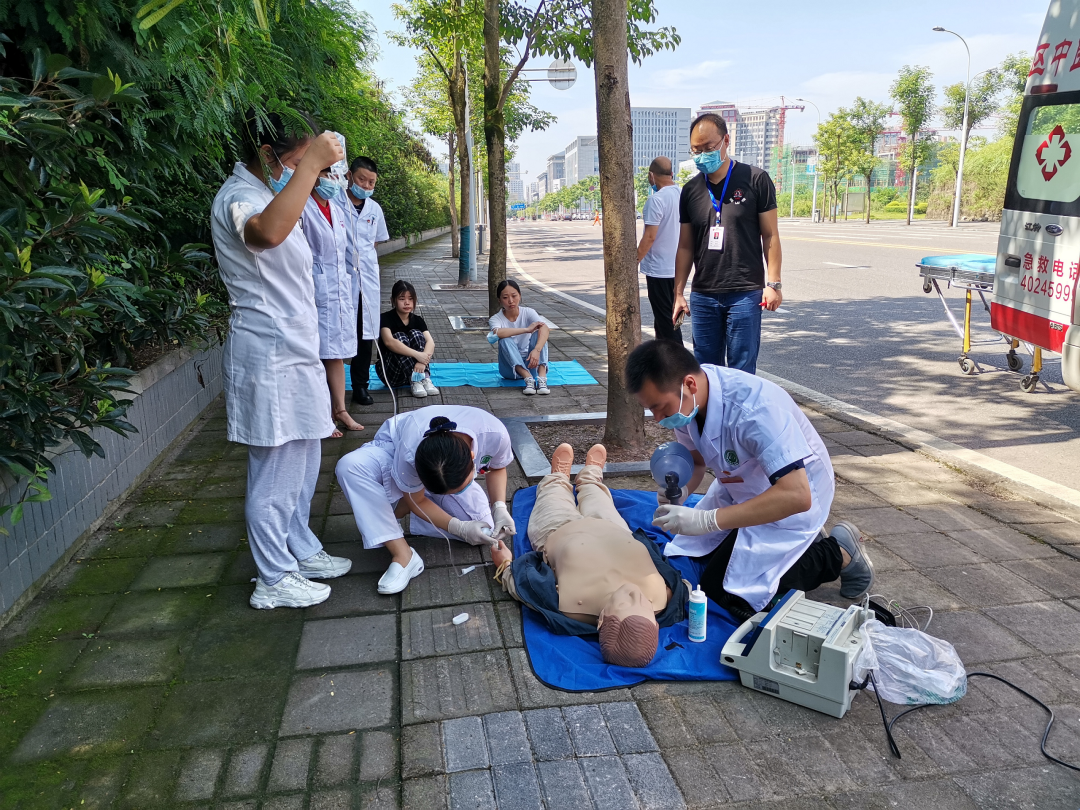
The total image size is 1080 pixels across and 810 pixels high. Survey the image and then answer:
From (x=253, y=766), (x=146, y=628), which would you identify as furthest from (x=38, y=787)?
(x=146, y=628)

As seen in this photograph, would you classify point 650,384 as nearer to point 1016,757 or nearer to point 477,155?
point 1016,757

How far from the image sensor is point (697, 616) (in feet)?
9.16

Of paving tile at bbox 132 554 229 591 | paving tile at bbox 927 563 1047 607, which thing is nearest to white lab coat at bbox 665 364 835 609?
paving tile at bbox 927 563 1047 607

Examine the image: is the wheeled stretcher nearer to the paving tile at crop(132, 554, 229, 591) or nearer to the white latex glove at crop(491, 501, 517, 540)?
the white latex glove at crop(491, 501, 517, 540)

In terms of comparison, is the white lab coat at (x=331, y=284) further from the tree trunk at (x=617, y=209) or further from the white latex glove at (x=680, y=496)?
the white latex glove at (x=680, y=496)

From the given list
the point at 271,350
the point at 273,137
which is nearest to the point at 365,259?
the point at 273,137

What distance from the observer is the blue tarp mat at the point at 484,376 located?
691 centimetres

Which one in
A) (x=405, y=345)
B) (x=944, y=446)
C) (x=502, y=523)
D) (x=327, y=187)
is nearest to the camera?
(x=502, y=523)

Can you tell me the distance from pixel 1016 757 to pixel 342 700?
6.62 ft

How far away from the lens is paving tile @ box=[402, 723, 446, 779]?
219cm

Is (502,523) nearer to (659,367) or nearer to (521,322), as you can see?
(659,367)

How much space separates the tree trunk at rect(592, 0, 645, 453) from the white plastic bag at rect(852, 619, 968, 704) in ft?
7.70

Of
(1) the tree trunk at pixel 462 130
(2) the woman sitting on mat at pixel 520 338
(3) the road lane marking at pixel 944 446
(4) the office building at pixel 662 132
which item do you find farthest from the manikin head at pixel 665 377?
(4) the office building at pixel 662 132

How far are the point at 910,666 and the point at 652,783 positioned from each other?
984 mm
